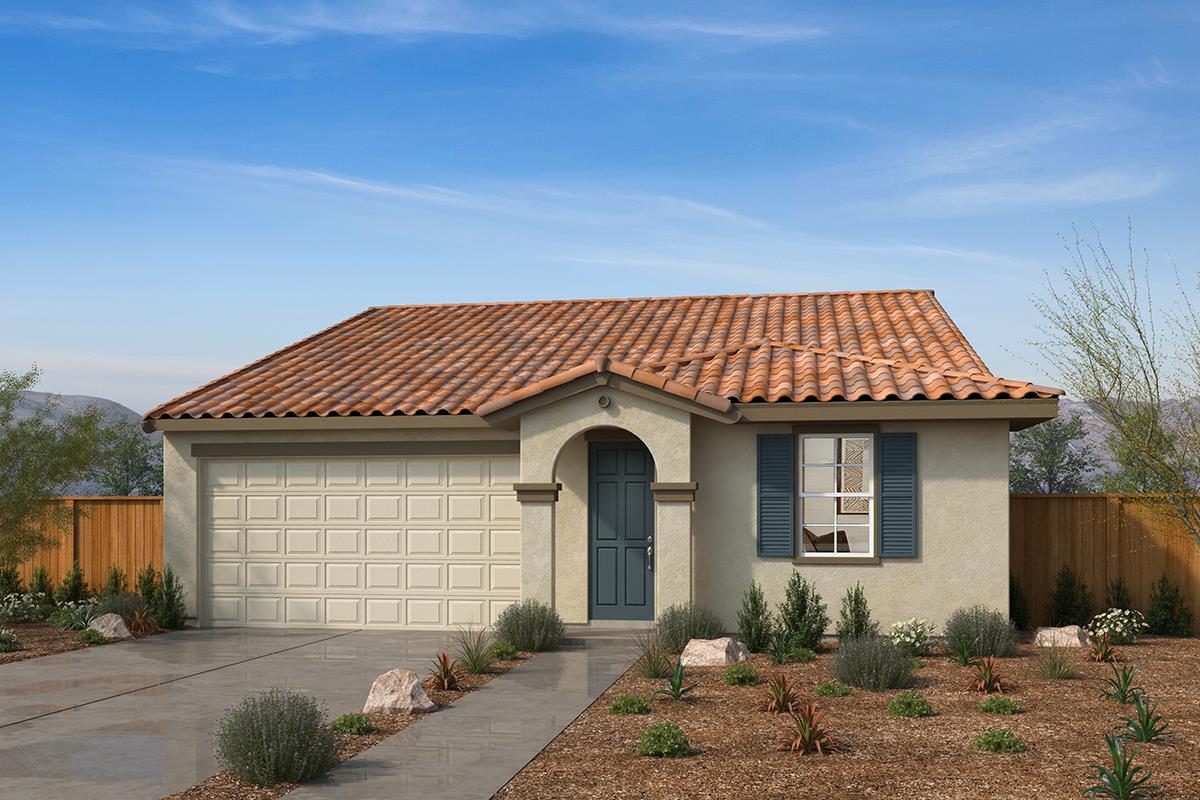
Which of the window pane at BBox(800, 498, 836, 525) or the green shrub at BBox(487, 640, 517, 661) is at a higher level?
the window pane at BBox(800, 498, 836, 525)

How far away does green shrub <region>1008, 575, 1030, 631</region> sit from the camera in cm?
1767

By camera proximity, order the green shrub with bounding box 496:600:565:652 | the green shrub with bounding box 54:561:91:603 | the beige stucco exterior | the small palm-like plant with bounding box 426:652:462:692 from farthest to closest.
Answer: the green shrub with bounding box 54:561:91:603
the beige stucco exterior
the green shrub with bounding box 496:600:565:652
the small palm-like plant with bounding box 426:652:462:692

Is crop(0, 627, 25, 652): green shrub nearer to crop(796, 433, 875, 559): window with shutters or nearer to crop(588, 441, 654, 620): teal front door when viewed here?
crop(588, 441, 654, 620): teal front door

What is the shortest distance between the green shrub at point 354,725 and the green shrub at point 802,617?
6215 mm

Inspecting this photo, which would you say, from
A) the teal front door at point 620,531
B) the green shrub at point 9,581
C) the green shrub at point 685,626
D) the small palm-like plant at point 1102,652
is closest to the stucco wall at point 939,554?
the green shrub at point 685,626

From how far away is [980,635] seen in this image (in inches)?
570

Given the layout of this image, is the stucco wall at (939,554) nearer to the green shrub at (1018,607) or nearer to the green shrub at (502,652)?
the green shrub at (1018,607)

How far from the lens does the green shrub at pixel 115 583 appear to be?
1994cm

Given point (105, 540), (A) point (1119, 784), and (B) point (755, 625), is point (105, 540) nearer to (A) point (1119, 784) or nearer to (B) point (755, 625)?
(B) point (755, 625)

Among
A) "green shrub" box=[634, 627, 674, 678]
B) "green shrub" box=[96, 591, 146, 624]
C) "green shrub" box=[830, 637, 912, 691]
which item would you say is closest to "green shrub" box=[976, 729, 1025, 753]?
"green shrub" box=[830, 637, 912, 691]

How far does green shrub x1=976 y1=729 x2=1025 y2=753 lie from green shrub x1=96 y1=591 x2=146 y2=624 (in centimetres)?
1245

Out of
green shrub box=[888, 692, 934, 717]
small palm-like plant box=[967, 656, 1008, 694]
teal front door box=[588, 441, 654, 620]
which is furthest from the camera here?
teal front door box=[588, 441, 654, 620]

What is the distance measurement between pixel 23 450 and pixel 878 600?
12915 mm

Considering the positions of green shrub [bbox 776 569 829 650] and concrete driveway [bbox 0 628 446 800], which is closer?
concrete driveway [bbox 0 628 446 800]
